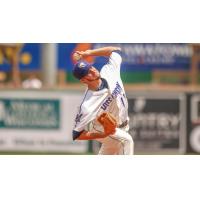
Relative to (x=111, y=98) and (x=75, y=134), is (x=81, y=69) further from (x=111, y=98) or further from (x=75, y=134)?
(x=75, y=134)

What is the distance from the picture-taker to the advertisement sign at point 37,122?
6.60 meters

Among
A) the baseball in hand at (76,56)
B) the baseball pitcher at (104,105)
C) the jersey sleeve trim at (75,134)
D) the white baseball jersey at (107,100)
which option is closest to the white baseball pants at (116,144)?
the baseball pitcher at (104,105)

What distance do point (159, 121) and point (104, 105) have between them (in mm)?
926

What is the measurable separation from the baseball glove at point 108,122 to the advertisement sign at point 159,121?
60 centimetres

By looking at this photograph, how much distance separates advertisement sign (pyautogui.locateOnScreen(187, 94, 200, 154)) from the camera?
654 cm

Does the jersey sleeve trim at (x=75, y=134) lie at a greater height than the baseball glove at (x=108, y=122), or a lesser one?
lesser

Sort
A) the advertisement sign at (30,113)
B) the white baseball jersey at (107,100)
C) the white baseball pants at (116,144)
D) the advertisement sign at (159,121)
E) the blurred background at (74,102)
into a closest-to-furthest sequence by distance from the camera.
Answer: the white baseball jersey at (107,100)
the white baseball pants at (116,144)
the blurred background at (74,102)
the advertisement sign at (159,121)
the advertisement sign at (30,113)

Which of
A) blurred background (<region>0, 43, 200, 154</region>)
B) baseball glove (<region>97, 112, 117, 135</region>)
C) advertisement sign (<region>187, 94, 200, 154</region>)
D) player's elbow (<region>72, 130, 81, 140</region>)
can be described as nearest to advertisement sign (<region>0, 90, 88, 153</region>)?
blurred background (<region>0, 43, 200, 154</region>)

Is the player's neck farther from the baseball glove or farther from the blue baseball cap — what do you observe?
the baseball glove

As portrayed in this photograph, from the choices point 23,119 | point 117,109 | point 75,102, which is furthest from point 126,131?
point 23,119

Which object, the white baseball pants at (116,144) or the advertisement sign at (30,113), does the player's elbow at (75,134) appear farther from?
the advertisement sign at (30,113)
